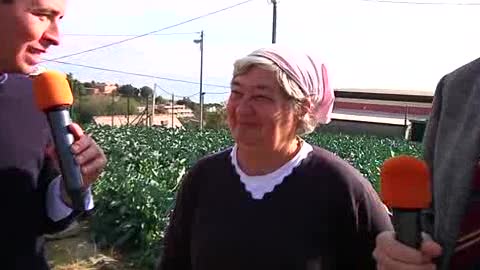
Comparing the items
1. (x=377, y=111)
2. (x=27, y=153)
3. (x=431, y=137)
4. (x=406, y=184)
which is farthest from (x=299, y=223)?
(x=377, y=111)

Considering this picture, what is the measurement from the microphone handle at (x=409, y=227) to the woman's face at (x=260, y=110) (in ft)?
3.41

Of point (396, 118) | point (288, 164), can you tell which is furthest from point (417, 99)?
point (288, 164)

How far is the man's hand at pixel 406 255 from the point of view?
151 cm

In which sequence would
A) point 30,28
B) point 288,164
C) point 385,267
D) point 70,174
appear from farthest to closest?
point 288,164, point 30,28, point 70,174, point 385,267

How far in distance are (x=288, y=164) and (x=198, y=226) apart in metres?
0.36

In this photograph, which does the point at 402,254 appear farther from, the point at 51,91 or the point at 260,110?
the point at 260,110

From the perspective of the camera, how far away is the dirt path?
7.59 metres

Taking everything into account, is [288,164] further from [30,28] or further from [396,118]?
[396,118]

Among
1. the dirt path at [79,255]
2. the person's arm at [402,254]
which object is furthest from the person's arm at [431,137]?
the dirt path at [79,255]

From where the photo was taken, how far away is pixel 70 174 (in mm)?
1889

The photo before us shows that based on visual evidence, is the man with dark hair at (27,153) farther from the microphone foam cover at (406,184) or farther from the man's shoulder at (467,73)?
the man's shoulder at (467,73)

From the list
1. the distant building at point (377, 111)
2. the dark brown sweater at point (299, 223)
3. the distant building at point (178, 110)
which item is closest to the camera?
the dark brown sweater at point (299, 223)

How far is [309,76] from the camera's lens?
2590 millimetres

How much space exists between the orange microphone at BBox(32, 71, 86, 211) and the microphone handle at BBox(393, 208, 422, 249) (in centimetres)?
79
